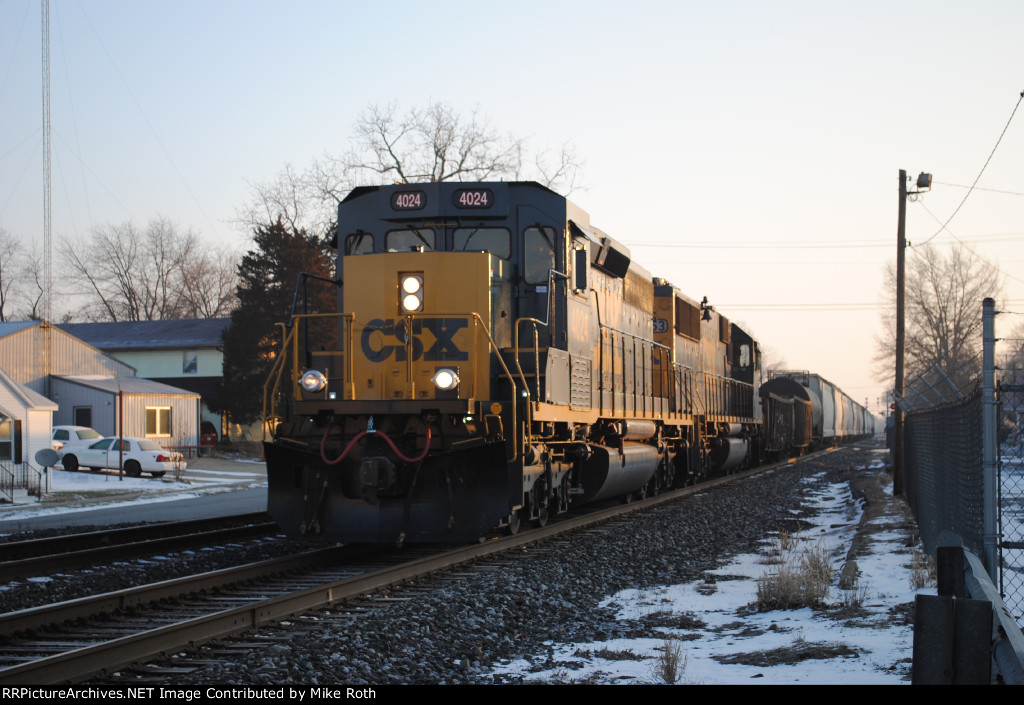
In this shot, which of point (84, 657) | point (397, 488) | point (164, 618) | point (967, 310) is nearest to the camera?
point (84, 657)

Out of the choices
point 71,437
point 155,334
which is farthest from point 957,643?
point 155,334

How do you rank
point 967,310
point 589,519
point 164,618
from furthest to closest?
point 967,310 < point 589,519 < point 164,618

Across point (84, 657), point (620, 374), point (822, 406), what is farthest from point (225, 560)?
point (822, 406)

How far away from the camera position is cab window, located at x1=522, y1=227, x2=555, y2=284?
37.8 ft

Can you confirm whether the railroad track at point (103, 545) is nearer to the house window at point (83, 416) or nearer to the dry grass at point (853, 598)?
the dry grass at point (853, 598)

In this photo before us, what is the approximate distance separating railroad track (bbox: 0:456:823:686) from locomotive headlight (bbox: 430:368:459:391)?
5.68ft

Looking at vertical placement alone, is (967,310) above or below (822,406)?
above

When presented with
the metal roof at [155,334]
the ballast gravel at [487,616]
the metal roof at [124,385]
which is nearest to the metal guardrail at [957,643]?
the ballast gravel at [487,616]

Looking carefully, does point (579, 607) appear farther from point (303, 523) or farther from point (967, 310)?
point (967, 310)

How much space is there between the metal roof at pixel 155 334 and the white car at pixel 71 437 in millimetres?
19650

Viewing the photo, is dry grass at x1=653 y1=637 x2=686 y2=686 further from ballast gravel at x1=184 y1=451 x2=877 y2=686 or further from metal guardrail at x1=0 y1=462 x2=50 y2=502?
metal guardrail at x1=0 y1=462 x2=50 y2=502

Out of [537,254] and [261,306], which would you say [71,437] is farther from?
[537,254]

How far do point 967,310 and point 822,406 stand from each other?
24388 mm

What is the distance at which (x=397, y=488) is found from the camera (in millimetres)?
9977
